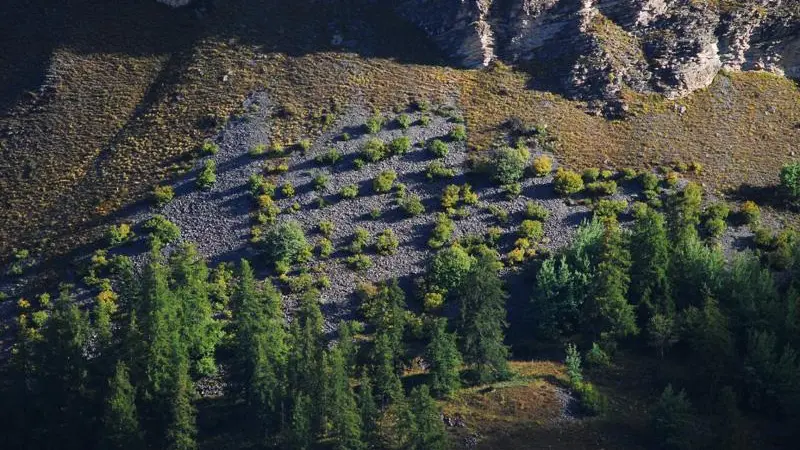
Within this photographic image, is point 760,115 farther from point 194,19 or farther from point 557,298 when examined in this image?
point 194,19

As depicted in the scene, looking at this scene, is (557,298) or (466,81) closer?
(557,298)

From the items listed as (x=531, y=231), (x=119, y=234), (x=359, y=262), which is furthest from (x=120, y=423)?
(x=531, y=231)

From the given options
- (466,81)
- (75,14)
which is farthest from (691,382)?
(75,14)

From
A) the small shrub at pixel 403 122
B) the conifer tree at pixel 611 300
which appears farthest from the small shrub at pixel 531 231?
the small shrub at pixel 403 122

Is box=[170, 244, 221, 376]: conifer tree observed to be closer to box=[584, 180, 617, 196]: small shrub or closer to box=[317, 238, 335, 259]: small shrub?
box=[317, 238, 335, 259]: small shrub

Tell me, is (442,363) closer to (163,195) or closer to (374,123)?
(163,195)

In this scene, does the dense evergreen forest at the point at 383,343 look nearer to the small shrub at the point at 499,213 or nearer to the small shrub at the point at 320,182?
the small shrub at the point at 499,213
